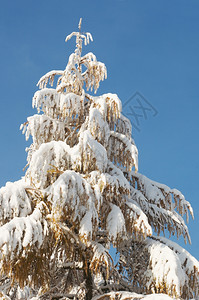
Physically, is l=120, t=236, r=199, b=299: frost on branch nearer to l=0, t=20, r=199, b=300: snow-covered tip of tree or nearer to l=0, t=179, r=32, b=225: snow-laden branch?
l=0, t=20, r=199, b=300: snow-covered tip of tree

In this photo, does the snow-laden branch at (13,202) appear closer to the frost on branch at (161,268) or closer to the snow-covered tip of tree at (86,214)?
the snow-covered tip of tree at (86,214)

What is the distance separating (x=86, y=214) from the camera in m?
6.98

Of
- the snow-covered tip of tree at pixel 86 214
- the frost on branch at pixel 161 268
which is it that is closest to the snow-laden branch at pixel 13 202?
the snow-covered tip of tree at pixel 86 214

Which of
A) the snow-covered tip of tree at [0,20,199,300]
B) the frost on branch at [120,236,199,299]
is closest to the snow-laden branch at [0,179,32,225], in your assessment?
the snow-covered tip of tree at [0,20,199,300]

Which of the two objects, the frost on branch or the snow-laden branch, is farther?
the frost on branch

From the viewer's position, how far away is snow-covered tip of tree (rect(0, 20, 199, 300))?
22.2 ft

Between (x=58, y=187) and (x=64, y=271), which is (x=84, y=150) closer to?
(x=58, y=187)

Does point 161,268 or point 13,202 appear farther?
point 161,268

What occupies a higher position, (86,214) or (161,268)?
Answer: (86,214)

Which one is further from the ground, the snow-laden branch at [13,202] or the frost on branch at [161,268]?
the snow-laden branch at [13,202]

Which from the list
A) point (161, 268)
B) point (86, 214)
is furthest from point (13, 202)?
point (161, 268)

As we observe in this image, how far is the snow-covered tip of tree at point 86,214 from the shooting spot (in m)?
6.76

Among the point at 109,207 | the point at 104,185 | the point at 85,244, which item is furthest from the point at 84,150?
the point at 85,244

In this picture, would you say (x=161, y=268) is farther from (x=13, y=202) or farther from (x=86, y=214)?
(x=13, y=202)
